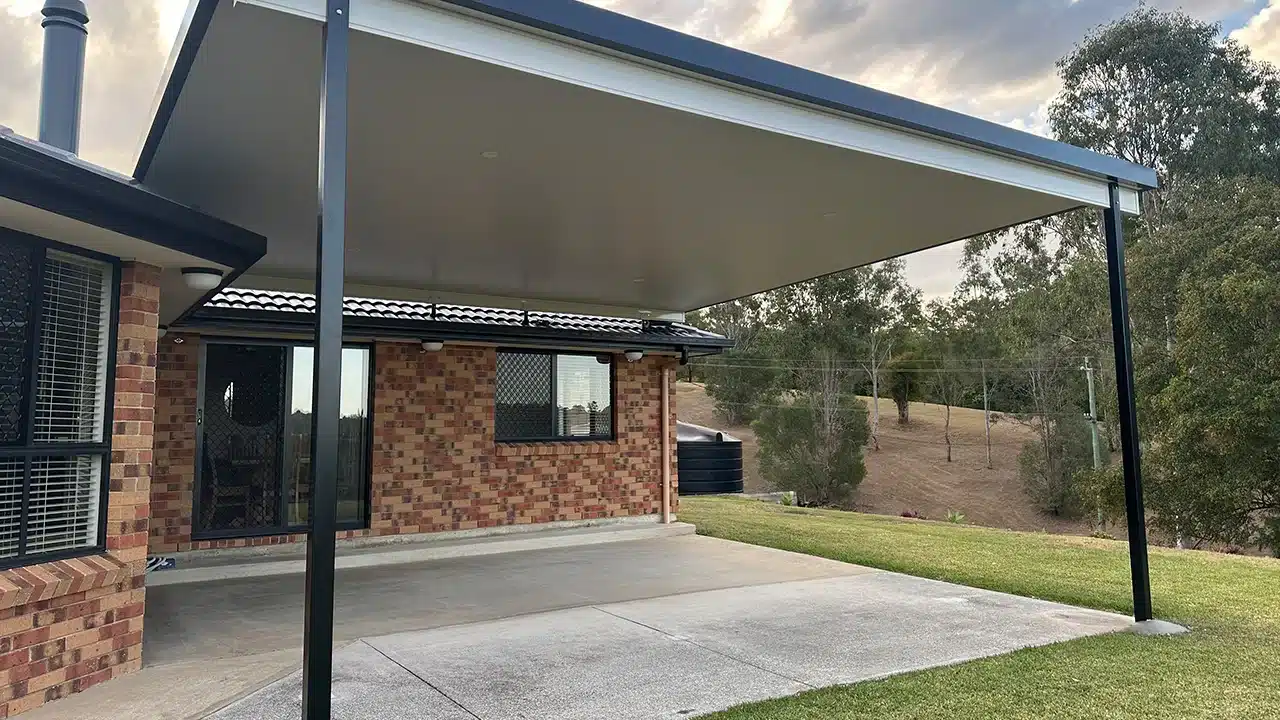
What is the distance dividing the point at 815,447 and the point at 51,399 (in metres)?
24.7

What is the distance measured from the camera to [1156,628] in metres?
5.29

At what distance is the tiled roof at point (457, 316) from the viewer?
7.61m

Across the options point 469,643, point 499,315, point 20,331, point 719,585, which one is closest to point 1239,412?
point 719,585

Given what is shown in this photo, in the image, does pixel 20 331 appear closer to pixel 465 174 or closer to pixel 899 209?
pixel 465 174

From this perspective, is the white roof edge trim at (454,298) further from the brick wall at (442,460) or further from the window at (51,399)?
the window at (51,399)

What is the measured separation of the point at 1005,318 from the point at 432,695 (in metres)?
27.1

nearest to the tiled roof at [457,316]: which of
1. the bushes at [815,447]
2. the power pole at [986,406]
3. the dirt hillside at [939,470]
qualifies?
the dirt hillside at [939,470]

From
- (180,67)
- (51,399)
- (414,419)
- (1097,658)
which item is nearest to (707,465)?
(414,419)

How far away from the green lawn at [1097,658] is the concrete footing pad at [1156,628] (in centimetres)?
12

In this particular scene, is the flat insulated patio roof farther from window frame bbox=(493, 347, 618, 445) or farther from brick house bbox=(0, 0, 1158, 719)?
Result: window frame bbox=(493, 347, 618, 445)

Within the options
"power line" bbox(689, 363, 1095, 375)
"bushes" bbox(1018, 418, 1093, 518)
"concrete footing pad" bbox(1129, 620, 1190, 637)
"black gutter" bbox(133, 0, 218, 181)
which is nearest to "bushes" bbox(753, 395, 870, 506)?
"power line" bbox(689, 363, 1095, 375)

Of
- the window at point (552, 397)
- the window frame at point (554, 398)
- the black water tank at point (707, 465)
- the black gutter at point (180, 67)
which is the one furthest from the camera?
the black water tank at point (707, 465)

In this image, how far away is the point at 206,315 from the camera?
7.11m

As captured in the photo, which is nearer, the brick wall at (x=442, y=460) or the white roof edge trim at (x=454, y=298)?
the brick wall at (x=442, y=460)
